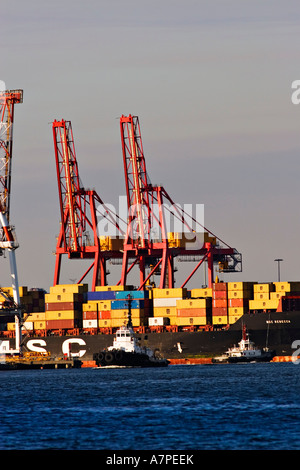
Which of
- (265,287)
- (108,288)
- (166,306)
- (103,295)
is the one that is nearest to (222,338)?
(265,287)

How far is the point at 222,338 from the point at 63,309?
23561 mm

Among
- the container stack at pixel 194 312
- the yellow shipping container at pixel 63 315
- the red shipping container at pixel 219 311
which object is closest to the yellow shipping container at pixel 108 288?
the yellow shipping container at pixel 63 315

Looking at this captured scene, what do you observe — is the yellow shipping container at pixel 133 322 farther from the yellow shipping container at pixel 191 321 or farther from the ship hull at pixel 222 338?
the yellow shipping container at pixel 191 321

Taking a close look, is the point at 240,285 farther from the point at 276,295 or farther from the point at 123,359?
the point at 123,359

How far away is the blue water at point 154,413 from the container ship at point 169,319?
33.9 metres

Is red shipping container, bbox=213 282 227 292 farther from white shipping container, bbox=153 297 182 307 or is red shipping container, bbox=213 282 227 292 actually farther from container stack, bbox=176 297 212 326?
white shipping container, bbox=153 297 182 307

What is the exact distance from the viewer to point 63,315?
144 meters

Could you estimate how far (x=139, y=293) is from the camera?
143m

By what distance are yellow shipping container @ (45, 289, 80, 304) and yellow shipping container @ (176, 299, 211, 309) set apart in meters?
14.8

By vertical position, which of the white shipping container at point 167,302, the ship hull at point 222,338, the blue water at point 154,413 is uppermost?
the white shipping container at point 167,302

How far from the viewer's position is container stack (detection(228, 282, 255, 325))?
13575 centimetres

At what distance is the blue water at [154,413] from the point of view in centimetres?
5150

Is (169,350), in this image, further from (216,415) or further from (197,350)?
(216,415)

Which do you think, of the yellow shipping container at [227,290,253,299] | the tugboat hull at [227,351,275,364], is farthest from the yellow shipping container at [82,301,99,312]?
the tugboat hull at [227,351,275,364]
